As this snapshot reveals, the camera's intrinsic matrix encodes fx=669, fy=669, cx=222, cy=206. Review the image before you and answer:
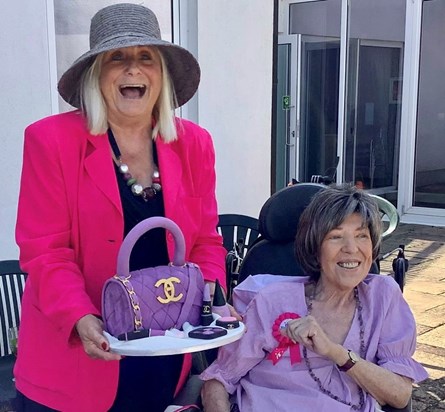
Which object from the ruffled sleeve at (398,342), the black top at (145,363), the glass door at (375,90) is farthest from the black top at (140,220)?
the glass door at (375,90)

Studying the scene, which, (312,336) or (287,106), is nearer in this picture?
(312,336)

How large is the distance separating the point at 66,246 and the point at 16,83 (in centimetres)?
226

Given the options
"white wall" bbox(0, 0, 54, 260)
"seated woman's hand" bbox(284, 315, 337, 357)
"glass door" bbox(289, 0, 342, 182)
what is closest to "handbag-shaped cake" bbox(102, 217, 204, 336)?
"seated woman's hand" bbox(284, 315, 337, 357)

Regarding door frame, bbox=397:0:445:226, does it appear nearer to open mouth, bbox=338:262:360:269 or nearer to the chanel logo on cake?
open mouth, bbox=338:262:360:269

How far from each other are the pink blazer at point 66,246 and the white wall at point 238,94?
3005 millimetres

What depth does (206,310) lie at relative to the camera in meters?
1.74

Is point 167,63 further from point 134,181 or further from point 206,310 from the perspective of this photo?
point 206,310

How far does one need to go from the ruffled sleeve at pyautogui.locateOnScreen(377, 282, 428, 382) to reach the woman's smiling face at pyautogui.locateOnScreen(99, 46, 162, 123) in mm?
979

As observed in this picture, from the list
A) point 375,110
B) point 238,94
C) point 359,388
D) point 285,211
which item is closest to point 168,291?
point 359,388

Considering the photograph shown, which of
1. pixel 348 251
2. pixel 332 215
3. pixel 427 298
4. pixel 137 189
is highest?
pixel 137 189

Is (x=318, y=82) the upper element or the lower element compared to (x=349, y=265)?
upper

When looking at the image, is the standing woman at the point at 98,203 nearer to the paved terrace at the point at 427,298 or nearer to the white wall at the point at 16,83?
the white wall at the point at 16,83

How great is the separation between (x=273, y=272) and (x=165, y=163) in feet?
2.71

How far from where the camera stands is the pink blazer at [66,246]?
1.70m
